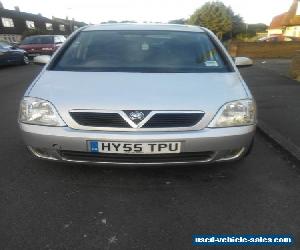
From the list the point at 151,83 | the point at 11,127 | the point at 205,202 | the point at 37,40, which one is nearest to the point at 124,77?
the point at 151,83

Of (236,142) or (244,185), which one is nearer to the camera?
(236,142)

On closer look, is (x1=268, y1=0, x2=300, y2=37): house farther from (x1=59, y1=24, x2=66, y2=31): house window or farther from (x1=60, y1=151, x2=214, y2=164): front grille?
(x1=59, y1=24, x2=66, y2=31): house window

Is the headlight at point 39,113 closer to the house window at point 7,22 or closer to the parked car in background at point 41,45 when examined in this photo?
the parked car in background at point 41,45

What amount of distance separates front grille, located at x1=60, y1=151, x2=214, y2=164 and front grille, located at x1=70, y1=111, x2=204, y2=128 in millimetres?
267

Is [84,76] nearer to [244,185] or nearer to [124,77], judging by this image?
[124,77]

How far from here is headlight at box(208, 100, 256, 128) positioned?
129 inches

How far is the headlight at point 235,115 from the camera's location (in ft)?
10.8

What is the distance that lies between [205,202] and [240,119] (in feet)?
2.67

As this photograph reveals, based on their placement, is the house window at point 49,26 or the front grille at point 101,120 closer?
the front grille at point 101,120

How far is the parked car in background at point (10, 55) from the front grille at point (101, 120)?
1466cm

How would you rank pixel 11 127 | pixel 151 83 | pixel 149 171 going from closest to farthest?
pixel 151 83 → pixel 149 171 → pixel 11 127

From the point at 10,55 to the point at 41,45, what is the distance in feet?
11.4

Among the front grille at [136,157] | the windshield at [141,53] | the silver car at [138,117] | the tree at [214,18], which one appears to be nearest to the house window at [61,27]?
the tree at [214,18]

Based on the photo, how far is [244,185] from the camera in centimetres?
363
